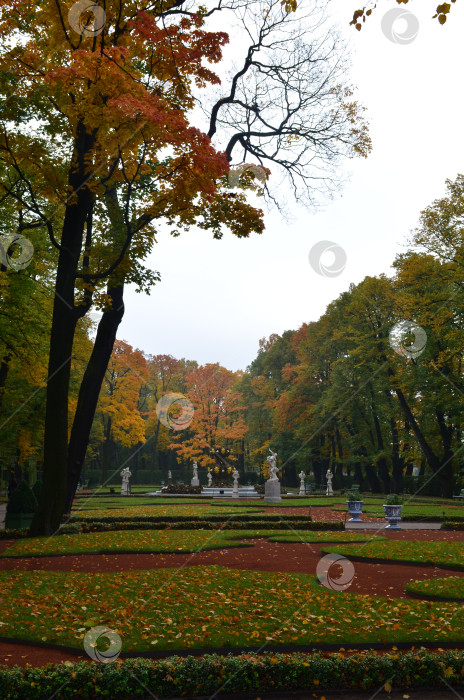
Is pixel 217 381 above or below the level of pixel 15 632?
above

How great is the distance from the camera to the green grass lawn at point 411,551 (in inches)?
467

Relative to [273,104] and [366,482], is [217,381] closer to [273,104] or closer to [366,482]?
[366,482]

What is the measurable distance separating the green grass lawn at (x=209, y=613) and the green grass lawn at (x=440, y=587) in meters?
0.69

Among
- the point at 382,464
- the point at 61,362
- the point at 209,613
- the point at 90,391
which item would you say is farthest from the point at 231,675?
the point at 382,464

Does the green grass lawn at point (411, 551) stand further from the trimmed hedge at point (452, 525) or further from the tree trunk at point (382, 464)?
the tree trunk at point (382, 464)

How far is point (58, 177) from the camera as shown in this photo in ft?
44.4


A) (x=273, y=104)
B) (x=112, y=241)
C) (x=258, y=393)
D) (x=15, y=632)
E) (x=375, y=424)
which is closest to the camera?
(x=15, y=632)

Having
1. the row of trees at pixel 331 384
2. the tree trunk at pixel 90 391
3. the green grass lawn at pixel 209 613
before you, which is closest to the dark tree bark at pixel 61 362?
the tree trunk at pixel 90 391

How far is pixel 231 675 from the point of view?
16.6 ft

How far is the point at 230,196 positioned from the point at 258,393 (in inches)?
1775

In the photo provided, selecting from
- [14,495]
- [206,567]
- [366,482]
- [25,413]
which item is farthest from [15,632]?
[366,482]

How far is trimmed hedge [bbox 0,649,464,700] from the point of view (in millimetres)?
4871

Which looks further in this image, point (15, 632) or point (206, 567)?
point (206, 567)

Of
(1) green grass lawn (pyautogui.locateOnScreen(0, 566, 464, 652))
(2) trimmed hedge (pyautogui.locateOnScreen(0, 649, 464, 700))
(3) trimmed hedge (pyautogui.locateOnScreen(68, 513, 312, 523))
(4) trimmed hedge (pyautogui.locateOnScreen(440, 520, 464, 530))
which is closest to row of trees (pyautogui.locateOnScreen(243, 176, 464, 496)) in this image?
(4) trimmed hedge (pyautogui.locateOnScreen(440, 520, 464, 530))
